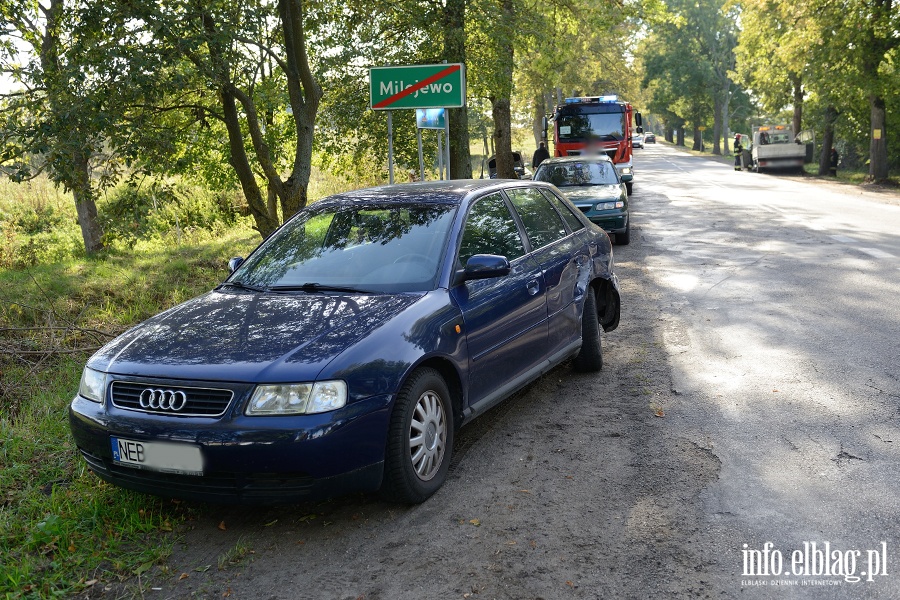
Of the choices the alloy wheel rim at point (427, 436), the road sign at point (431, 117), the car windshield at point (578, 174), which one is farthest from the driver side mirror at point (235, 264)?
the car windshield at point (578, 174)

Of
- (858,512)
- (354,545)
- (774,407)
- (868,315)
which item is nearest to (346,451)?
(354,545)

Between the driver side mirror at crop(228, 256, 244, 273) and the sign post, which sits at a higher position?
the sign post

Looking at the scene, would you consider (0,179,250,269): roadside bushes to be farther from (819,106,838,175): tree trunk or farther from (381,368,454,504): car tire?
(819,106,838,175): tree trunk

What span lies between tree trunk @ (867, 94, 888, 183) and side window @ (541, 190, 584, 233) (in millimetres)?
27434

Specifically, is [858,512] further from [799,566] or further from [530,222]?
[530,222]

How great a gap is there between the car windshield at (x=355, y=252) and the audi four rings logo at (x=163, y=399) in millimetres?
1217

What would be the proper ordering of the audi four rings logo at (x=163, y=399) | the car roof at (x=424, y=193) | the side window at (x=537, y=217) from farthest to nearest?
the side window at (x=537, y=217), the car roof at (x=424, y=193), the audi four rings logo at (x=163, y=399)

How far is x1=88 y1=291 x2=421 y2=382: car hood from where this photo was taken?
3.99m

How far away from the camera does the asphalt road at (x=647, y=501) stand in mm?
3555

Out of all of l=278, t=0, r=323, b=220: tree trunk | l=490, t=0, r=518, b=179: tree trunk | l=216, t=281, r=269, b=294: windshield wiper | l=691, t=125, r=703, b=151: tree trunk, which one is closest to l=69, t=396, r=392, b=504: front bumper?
l=216, t=281, r=269, b=294: windshield wiper

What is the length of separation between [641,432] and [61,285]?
8.16 meters

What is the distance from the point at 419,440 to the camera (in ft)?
14.4

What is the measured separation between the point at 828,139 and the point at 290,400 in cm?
3820

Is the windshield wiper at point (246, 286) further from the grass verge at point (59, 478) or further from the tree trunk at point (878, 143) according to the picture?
the tree trunk at point (878, 143)
